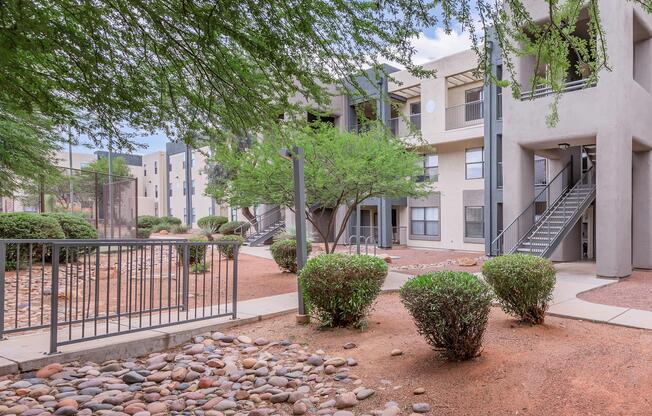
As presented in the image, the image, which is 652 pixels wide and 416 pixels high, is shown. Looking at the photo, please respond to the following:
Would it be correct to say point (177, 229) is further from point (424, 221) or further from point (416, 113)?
point (416, 113)

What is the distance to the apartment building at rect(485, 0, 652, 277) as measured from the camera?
1168 cm

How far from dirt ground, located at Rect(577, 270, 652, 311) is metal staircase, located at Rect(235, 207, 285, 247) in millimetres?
16414

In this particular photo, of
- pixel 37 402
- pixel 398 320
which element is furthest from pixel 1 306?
pixel 398 320

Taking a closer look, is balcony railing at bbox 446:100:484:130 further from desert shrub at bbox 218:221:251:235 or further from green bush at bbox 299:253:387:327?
green bush at bbox 299:253:387:327

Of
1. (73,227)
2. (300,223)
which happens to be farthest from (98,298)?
(73,227)

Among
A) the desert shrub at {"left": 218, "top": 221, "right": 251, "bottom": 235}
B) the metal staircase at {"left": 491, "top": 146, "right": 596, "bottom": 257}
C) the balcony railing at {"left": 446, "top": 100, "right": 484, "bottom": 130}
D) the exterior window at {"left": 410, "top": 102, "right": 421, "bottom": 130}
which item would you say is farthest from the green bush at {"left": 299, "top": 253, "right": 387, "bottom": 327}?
the desert shrub at {"left": 218, "top": 221, "right": 251, "bottom": 235}

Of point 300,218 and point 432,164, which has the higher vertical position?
point 432,164

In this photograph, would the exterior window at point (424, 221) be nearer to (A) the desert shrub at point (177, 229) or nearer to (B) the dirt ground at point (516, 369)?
(B) the dirt ground at point (516, 369)

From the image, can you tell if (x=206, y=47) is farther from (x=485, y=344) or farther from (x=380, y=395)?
(x=485, y=344)

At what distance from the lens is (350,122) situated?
25.6 m

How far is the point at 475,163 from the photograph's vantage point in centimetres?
2127

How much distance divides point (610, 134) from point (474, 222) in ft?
33.2

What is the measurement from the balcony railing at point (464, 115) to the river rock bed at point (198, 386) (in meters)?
18.1

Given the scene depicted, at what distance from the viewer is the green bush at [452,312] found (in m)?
4.41
